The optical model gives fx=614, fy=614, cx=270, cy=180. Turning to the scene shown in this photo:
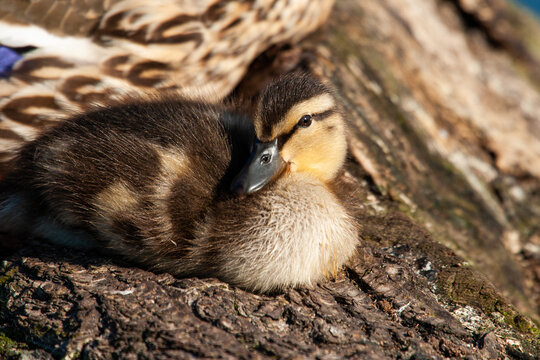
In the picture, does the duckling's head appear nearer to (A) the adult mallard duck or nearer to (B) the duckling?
(B) the duckling

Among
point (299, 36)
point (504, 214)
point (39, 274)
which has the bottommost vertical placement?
point (39, 274)

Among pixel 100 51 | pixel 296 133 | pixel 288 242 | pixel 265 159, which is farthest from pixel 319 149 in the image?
pixel 100 51

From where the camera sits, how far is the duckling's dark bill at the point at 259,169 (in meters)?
1.78

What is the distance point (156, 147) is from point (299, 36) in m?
1.43

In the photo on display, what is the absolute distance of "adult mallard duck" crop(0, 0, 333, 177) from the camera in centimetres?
218

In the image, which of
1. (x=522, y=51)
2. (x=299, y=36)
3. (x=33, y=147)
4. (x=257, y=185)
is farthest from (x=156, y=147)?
(x=522, y=51)

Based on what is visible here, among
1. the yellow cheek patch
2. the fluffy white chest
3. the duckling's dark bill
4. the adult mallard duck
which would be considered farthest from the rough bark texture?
the adult mallard duck

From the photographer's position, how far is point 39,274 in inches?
70.9

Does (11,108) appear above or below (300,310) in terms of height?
below

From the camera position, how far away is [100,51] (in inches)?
90.0

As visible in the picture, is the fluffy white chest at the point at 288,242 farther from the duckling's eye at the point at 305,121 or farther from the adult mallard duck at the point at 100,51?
the adult mallard duck at the point at 100,51

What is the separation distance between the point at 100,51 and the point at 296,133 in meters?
0.84

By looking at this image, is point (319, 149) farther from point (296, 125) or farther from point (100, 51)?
point (100, 51)

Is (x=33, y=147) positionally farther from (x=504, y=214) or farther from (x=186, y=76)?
(x=504, y=214)
